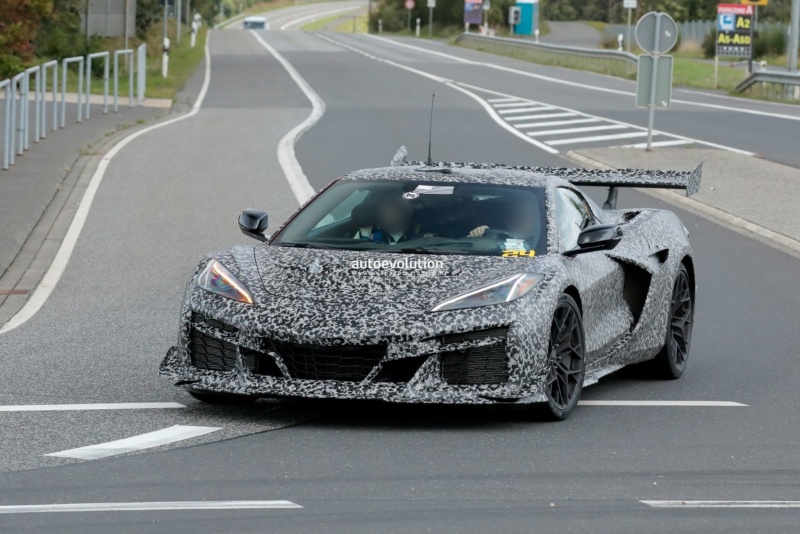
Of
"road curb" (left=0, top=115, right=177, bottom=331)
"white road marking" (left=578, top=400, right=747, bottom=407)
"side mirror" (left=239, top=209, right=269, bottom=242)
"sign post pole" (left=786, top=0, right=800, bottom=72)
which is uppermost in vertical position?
"sign post pole" (left=786, top=0, right=800, bottom=72)

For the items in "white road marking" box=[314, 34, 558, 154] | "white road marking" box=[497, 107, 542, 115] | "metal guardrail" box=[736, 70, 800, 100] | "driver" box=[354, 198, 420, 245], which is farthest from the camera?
"metal guardrail" box=[736, 70, 800, 100]

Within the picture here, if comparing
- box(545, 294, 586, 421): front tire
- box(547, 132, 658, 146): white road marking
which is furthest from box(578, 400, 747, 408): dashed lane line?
box(547, 132, 658, 146): white road marking

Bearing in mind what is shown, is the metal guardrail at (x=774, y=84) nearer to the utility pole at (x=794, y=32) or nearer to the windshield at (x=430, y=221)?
the utility pole at (x=794, y=32)

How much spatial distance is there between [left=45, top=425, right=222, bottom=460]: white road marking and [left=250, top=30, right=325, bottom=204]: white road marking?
36.2 ft

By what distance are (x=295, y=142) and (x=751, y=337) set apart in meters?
15.6

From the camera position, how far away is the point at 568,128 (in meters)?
31.7

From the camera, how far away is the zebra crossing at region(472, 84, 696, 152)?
2886 centimetres

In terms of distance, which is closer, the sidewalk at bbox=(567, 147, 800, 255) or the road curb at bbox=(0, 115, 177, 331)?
the road curb at bbox=(0, 115, 177, 331)

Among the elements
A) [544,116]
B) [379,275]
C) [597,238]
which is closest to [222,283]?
[379,275]

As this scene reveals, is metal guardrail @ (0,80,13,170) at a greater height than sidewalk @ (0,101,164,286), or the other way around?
metal guardrail @ (0,80,13,170)

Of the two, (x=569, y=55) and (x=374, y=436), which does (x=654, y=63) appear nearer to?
(x=374, y=436)

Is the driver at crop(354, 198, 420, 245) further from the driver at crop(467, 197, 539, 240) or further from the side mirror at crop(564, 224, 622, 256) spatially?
the side mirror at crop(564, 224, 622, 256)

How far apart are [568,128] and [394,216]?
23386mm

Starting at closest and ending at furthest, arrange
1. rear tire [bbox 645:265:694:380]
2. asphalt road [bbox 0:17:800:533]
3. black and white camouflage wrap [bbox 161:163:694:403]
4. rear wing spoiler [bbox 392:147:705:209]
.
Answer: asphalt road [bbox 0:17:800:533] < black and white camouflage wrap [bbox 161:163:694:403] < rear tire [bbox 645:265:694:380] < rear wing spoiler [bbox 392:147:705:209]
